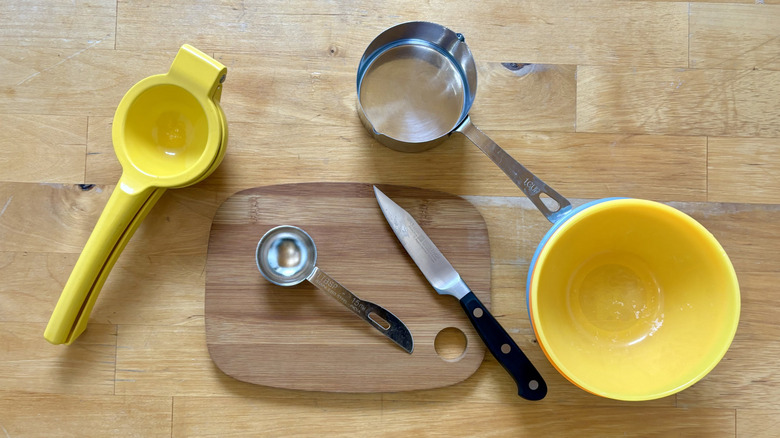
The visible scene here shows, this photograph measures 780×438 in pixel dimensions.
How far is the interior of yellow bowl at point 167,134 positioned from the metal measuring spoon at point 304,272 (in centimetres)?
15

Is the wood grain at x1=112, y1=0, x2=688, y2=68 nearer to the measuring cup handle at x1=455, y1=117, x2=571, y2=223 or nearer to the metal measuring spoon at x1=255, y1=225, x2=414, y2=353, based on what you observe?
the measuring cup handle at x1=455, y1=117, x2=571, y2=223

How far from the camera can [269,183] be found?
31.0 inches

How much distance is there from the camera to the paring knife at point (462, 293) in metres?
0.75

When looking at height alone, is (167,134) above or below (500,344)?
above

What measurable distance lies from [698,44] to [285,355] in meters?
0.78

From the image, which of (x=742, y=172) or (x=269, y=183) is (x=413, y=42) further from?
(x=742, y=172)

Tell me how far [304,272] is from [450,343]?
0.24 metres

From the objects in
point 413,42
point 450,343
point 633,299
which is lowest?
point 450,343

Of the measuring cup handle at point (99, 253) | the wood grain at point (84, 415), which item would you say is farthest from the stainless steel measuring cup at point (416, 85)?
the wood grain at point (84, 415)

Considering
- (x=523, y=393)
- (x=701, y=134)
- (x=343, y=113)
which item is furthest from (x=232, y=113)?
(x=701, y=134)

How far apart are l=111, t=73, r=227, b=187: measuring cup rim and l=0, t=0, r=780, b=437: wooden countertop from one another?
0.24 ft

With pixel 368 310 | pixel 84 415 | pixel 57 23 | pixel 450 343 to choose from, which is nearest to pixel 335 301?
pixel 368 310

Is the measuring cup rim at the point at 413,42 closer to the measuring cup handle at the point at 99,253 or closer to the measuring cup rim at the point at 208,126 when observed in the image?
the measuring cup rim at the point at 208,126

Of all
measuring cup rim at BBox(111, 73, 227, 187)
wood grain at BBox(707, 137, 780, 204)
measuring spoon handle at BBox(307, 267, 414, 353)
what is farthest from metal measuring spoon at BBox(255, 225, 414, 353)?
wood grain at BBox(707, 137, 780, 204)
